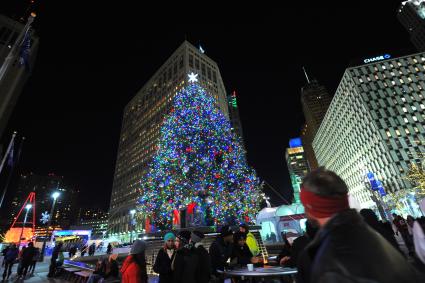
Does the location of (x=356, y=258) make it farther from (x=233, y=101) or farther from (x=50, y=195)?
(x=50, y=195)

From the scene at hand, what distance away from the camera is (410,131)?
60.3m

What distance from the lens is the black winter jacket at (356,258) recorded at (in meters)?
1.09

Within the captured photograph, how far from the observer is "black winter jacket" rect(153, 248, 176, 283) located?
494cm

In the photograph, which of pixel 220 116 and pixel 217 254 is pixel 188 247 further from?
pixel 220 116

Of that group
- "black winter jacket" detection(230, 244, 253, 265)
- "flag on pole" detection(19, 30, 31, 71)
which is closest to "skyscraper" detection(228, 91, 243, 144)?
"flag on pole" detection(19, 30, 31, 71)

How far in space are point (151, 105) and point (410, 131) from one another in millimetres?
78489

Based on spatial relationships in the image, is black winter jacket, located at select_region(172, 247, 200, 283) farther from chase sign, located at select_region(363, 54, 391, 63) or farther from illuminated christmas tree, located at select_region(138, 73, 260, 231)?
chase sign, located at select_region(363, 54, 391, 63)

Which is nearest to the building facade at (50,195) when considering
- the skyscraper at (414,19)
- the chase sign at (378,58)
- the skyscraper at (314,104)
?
the chase sign at (378,58)

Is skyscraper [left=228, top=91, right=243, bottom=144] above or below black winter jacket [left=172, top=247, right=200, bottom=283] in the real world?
above

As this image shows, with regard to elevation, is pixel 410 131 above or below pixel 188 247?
above

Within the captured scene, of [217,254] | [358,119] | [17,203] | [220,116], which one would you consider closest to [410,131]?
[358,119]

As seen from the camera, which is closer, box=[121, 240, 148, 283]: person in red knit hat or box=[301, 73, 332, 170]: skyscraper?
box=[121, 240, 148, 283]: person in red knit hat

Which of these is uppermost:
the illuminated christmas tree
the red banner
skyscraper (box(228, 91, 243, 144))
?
skyscraper (box(228, 91, 243, 144))

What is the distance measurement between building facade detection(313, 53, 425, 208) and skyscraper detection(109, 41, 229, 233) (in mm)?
40693
